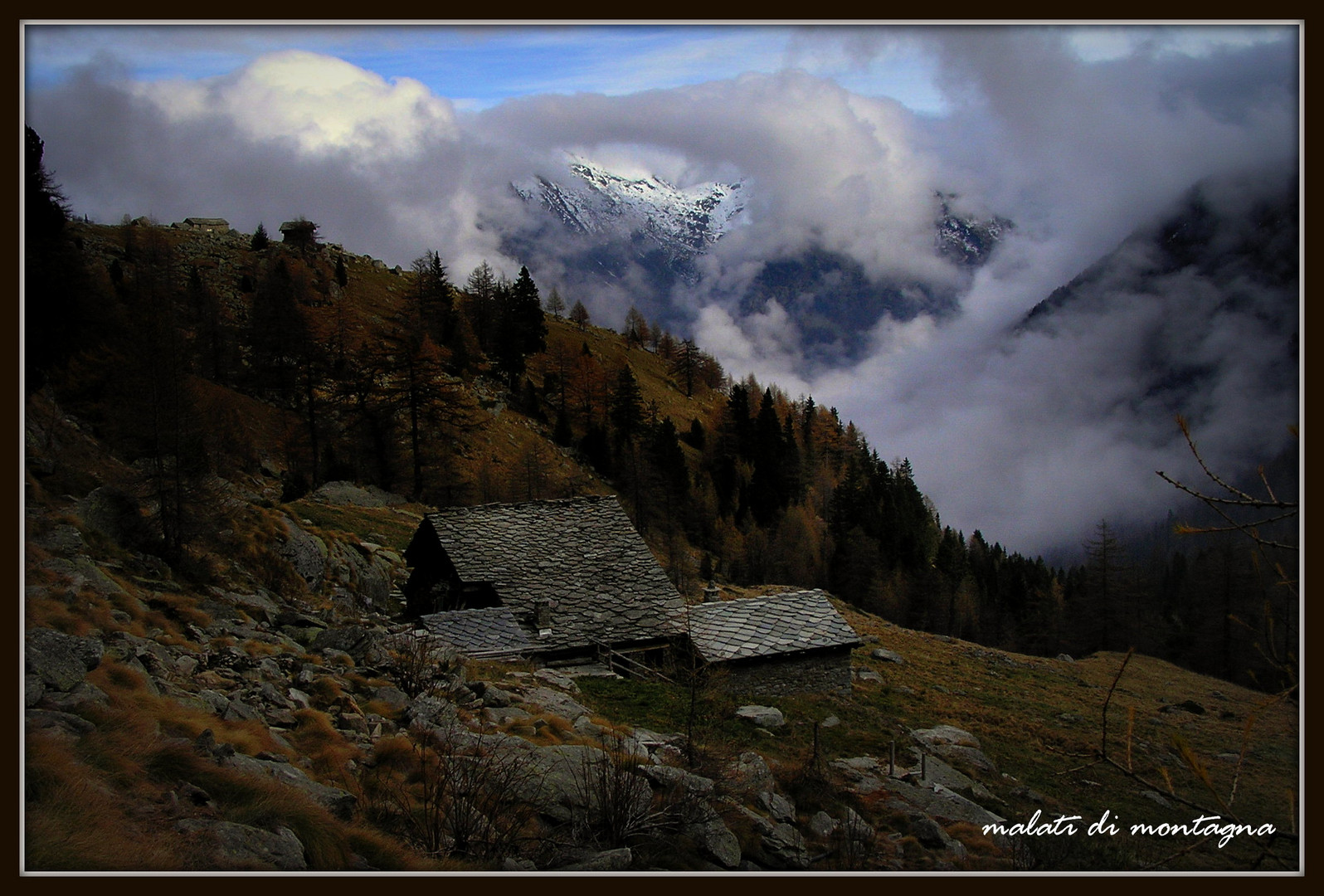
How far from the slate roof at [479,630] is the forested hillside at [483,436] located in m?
5.24

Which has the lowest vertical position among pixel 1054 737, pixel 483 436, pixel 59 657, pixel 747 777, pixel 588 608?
pixel 1054 737

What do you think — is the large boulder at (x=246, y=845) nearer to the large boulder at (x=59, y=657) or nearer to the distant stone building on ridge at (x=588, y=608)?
the large boulder at (x=59, y=657)

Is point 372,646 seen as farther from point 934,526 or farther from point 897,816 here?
point 934,526

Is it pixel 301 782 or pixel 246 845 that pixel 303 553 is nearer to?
pixel 301 782

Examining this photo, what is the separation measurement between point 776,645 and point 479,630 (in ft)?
26.5

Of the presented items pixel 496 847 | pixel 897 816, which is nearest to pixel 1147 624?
pixel 897 816

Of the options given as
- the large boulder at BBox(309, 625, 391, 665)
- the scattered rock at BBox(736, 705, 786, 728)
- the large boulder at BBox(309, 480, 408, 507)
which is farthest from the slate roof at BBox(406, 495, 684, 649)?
the large boulder at BBox(309, 480, 408, 507)

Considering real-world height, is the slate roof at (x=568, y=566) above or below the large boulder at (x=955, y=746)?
above

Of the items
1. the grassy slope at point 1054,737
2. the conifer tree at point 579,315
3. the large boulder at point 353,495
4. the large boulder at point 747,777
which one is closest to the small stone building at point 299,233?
the conifer tree at point 579,315

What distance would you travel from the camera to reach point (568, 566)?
22.5 metres

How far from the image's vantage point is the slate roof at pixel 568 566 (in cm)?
2006

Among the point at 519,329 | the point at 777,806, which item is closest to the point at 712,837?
the point at 777,806

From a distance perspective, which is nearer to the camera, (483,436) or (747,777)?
(747,777)

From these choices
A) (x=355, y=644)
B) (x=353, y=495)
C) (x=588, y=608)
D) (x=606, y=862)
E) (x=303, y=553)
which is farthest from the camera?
(x=353, y=495)
